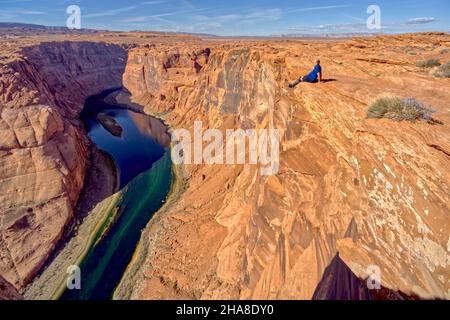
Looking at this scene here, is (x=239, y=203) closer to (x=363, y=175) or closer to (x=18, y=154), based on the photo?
(x=363, y=175)

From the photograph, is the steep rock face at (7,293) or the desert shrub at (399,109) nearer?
the steep rock face at (7,293)

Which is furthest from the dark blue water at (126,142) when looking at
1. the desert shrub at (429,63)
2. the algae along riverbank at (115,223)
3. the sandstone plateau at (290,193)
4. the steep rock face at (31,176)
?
the desert shrub at (429,63)

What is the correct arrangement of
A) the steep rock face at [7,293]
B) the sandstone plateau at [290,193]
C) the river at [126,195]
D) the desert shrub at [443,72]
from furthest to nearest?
the river at [126,195] → the desert shrub at [443,72] → the sandstone plateau at [290,193] → the steep rock face at [7,293]

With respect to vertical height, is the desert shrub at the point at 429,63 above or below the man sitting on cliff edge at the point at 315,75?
above

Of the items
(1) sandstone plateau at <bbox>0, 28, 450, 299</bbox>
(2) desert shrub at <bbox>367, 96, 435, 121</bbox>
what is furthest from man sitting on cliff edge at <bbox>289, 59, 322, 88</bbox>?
(2) desert shrub at <bbox>367, 96, 435, 121</bbox>

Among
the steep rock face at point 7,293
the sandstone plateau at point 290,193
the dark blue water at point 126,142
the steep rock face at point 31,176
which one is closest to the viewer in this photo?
the steep rock face at point 7,293

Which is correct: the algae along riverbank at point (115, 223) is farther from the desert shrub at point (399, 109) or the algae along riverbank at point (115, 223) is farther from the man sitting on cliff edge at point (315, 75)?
the desert shrub at point (399, 109)

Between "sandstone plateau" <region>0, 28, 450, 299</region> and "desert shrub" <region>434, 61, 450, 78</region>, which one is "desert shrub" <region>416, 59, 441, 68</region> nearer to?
"sandstone plateau" <region>0, 28, 450, 299</region>

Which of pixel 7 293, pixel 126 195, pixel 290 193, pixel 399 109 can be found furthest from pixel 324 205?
pixel 126 195
